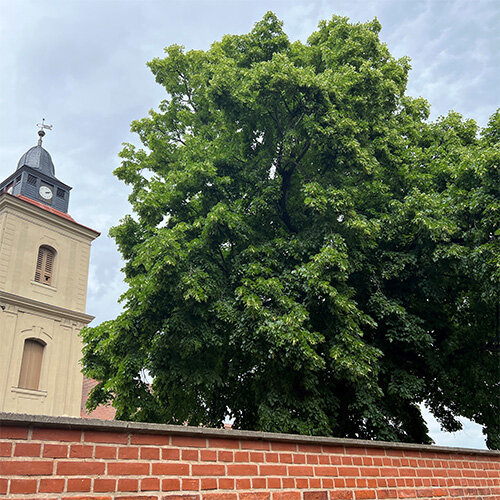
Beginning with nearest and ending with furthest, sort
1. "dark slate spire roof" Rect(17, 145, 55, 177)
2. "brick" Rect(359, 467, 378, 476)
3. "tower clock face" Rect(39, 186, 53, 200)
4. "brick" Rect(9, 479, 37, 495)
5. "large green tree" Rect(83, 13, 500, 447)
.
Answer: "brick" Rect(9, 479, 37, 495)
"brick" Rect(359, 467, 378, 476)
"large green tree" Rect(83, 13, 500, 447)
"tower clock face" Rect(39, 186, 53, 200)
"dark slate spire roof" Rect(17, 145, 55, 177)

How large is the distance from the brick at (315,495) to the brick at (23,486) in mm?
2104

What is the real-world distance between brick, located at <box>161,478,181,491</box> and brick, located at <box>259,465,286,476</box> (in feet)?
2.45

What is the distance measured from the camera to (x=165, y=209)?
499 inches

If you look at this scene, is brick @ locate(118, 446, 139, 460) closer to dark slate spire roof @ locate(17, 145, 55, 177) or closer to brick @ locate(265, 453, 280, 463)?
brick @ locate(265, 453, 280, 463)

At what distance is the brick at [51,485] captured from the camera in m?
2.41

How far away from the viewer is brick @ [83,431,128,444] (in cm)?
264

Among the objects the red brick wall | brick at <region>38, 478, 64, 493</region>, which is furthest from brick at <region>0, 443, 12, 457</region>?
brick at <region>38, 478, 64, 493</region>

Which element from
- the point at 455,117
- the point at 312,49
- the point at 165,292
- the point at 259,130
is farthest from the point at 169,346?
the point at 455,117

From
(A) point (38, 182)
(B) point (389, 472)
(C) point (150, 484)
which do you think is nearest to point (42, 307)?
(A) point (38, 182)

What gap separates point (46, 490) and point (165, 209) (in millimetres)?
10598

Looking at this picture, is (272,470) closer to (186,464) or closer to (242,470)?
(242,470)

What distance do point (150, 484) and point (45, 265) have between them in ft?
93.0

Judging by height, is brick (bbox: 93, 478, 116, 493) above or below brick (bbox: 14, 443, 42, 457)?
below

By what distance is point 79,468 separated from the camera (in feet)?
8.37
